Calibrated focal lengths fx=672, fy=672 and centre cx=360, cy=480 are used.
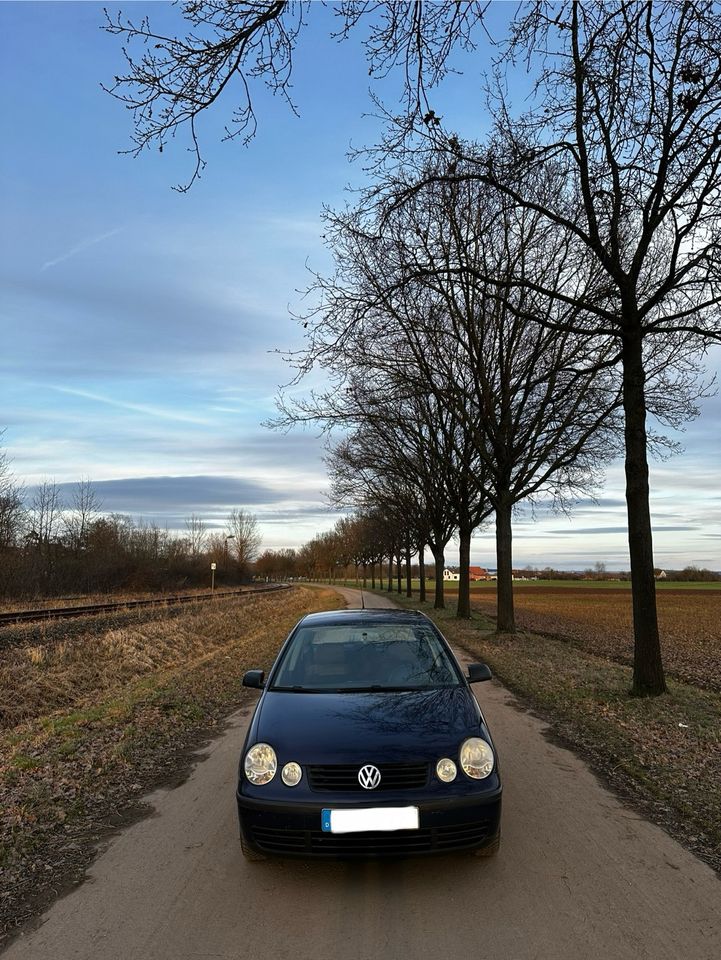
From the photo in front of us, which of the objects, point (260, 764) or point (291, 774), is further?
point (260, 764)

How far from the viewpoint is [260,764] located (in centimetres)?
396

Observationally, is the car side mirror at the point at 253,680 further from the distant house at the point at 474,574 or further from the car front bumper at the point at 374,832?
the distant house at the point at 474,574

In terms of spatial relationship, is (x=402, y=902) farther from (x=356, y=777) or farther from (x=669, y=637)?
(x=669, y=637)

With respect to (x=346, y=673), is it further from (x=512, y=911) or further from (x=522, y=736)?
(x=522, y=736)

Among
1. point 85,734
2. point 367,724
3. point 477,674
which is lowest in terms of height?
point 85,734

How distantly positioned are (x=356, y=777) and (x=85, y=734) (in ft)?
17.1

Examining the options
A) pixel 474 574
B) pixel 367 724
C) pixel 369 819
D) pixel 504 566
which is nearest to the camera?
pixel 369 819

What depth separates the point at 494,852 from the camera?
3949 mm

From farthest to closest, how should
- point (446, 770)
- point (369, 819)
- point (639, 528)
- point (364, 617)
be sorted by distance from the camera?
point (639, 528), point (364, 617), point (446, 770), point (369, 819)

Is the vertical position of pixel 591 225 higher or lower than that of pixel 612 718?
higher

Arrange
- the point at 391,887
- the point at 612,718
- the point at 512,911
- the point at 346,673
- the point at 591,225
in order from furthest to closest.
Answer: the point at 591,225, the point at 612,718, the point at 346,673, the point at 391,887, the point at 512,911

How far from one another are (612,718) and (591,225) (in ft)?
21.0

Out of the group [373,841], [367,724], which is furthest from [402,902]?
[367,724]

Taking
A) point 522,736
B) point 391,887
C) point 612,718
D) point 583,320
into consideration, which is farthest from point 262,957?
point 583,320
